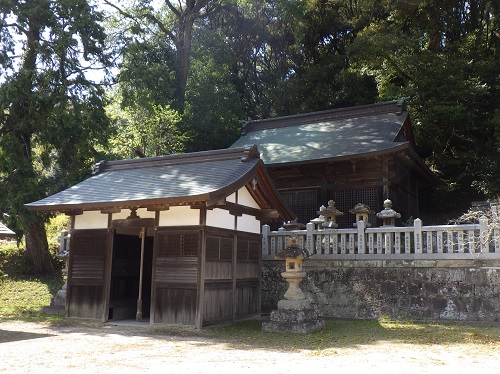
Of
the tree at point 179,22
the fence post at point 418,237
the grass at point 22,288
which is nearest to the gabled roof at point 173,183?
the fence post at point 418,237

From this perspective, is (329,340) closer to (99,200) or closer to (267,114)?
(99,200)

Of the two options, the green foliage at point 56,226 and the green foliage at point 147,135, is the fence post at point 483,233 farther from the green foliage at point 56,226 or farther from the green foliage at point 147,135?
the green foliage at point 56,226

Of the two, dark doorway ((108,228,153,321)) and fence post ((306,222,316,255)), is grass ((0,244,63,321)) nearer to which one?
dark doorway ((108,228,153,321))

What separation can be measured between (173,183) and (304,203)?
23.5 feet

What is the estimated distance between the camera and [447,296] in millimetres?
11758

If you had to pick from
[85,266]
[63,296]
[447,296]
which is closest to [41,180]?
[63,296]

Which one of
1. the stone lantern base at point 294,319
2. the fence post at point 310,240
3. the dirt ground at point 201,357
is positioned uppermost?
the fence post at point 310,240

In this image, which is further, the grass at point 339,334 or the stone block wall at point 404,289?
the stone block wall at point 404,289

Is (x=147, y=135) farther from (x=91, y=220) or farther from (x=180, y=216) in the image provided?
(x=180, y=216)

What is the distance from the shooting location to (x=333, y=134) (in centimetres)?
1969

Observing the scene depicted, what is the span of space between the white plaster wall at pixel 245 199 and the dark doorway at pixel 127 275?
314 centimetres

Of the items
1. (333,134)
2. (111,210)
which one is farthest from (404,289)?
(333,134)

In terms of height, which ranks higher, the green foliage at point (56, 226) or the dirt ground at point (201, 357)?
the green foliage at point (56, 226)

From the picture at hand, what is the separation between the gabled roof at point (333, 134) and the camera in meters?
16.9
